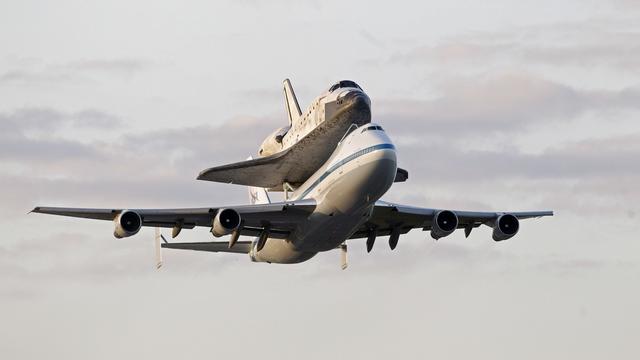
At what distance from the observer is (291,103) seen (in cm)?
12350

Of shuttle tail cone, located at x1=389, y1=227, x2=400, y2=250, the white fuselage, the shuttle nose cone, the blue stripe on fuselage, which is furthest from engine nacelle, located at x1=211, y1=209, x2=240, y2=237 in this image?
the shuttle nose cone

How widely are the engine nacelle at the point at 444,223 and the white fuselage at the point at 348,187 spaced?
5.86 meters

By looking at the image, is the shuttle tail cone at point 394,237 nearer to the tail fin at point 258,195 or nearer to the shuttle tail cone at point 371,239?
the shuttle tail cone at point 371,239

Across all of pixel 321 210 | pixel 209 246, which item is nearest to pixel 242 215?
pixel 321 210

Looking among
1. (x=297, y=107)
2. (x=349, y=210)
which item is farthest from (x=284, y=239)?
(x=297, y=107)

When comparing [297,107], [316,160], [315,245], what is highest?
[297,107]

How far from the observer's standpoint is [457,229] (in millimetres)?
99062

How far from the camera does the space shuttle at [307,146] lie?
322 ft

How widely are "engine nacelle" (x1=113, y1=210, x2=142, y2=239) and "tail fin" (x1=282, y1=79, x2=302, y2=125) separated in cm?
3490

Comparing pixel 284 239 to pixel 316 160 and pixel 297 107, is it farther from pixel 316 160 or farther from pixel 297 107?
pixel 297 107

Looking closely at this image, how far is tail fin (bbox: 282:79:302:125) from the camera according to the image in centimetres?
12206

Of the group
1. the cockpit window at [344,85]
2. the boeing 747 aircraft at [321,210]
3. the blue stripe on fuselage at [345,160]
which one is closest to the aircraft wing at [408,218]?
the boeing 747 aircraft at [321,210]

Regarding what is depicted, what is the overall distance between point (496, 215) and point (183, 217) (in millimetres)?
17929

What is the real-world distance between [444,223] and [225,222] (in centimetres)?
1237
